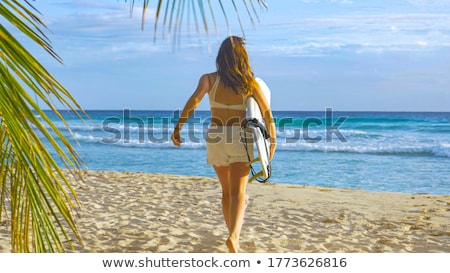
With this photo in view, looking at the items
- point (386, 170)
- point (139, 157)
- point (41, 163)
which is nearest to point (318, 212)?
point (41, 163)

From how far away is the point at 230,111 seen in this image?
419 cm

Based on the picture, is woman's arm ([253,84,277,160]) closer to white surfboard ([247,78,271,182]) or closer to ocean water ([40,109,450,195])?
white surfboard ([247,78,271,182])

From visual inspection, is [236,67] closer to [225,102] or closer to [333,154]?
[225,102]

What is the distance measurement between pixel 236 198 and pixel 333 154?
48.1 feet

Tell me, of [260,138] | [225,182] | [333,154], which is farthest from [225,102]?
[333,154]

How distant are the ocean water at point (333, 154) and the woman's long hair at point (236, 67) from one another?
11.8ft

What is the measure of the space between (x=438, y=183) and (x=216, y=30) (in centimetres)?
1227

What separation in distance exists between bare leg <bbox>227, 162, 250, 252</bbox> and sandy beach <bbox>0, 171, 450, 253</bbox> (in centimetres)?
66

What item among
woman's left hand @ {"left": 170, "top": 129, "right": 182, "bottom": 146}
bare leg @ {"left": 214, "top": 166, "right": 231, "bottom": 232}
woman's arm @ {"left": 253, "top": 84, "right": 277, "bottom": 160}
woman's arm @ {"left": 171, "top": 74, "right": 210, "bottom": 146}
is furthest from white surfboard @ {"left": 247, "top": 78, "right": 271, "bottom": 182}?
woman's left hand @ {"left": 170, "top": 129, "right": 182, "bottom": 146}

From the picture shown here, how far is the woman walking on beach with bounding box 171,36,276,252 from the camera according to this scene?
13.5 ft

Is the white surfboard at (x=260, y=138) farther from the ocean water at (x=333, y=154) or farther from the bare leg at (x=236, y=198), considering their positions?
the ocean water at (x=333, y=154)

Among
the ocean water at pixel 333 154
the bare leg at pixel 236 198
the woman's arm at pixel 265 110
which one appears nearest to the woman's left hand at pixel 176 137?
the bare leg at pixel 236 198

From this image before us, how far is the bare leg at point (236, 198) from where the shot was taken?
4.21m
